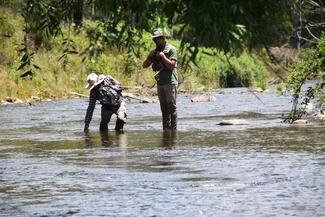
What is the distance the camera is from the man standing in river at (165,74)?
1457 cm

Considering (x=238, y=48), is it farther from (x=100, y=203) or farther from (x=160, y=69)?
(x=160, y=69)

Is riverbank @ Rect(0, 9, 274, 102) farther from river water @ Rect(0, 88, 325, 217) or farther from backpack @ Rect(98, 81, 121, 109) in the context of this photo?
river water @ Rect(0, 88, 325, 217)

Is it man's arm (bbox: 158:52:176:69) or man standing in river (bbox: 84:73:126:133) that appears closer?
man's arm (bbox: 158:52:176:69)

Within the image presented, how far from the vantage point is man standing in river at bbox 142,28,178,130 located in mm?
14570

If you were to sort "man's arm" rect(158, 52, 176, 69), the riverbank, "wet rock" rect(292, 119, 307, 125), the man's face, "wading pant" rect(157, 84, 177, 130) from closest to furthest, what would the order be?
the man's face → "man's arm" rect(158, 52, 176, 69) → "wading pant" rect(157, 84, 177, 130) → "wet rock" rect(292, 119, 307, 125) → the riverbank

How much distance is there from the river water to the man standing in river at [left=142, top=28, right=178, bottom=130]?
347mm

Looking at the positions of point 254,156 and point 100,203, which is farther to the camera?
point 254,156

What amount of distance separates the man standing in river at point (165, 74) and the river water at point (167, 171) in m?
0.35

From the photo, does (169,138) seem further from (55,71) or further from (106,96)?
(55,71)

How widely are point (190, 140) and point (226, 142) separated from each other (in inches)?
27.8

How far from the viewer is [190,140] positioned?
13.6 m

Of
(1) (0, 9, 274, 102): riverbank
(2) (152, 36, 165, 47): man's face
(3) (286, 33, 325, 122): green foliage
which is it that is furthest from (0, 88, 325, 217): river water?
(1) (0, 9, 274, 102): riverbank

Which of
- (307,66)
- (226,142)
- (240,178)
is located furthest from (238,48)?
(307,66)

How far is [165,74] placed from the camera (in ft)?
49.5
